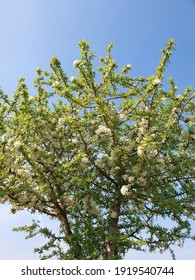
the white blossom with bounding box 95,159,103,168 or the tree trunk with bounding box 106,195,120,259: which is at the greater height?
the white blossom with bounding box 95,159,103,168

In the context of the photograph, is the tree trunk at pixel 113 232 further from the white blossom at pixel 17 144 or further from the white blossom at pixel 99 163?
the white blossom at pixel 17 144

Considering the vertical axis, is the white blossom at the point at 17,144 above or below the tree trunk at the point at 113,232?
above

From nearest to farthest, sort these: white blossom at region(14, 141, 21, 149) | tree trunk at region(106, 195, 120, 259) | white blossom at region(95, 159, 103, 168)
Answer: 1. white blossom at region(14, 141, 21, 149)
2. tree trunk at region(106, 195, 120, 259)
3. white blossom at region(95, 159, 103, 168)

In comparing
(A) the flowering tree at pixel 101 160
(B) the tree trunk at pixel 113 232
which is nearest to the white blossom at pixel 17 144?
(A) the flowering tree at pixel 101 160

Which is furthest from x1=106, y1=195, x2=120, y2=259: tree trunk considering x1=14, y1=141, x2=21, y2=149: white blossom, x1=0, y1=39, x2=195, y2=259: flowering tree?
x1=14, y1=141, x2=21, y2=149: white blossom

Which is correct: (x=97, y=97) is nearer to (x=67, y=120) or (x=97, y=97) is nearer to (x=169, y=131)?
(x=67, y=120)

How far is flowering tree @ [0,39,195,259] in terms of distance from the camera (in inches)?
495

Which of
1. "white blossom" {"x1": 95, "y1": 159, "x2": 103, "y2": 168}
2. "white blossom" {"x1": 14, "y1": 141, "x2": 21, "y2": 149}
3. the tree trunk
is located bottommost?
the tree trunk

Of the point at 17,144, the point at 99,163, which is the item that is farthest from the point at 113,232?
the point at 17,144

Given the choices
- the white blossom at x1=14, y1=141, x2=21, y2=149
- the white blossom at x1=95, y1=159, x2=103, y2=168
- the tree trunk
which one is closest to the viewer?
the white blossom at x1=14, y1=141, x2=21, y2=149

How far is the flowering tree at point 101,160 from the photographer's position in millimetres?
12570

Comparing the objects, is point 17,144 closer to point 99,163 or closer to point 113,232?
point 99,163

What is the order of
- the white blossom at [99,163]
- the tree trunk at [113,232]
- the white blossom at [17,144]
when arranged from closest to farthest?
the white blossom at [17,144] < the tree trunk at [113,232] < the white blossom at [99,163]

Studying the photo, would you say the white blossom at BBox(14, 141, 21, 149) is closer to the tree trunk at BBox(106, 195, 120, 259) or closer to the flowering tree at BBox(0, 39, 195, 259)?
the flowering tree at BBox(0, 39, 195, 259)
